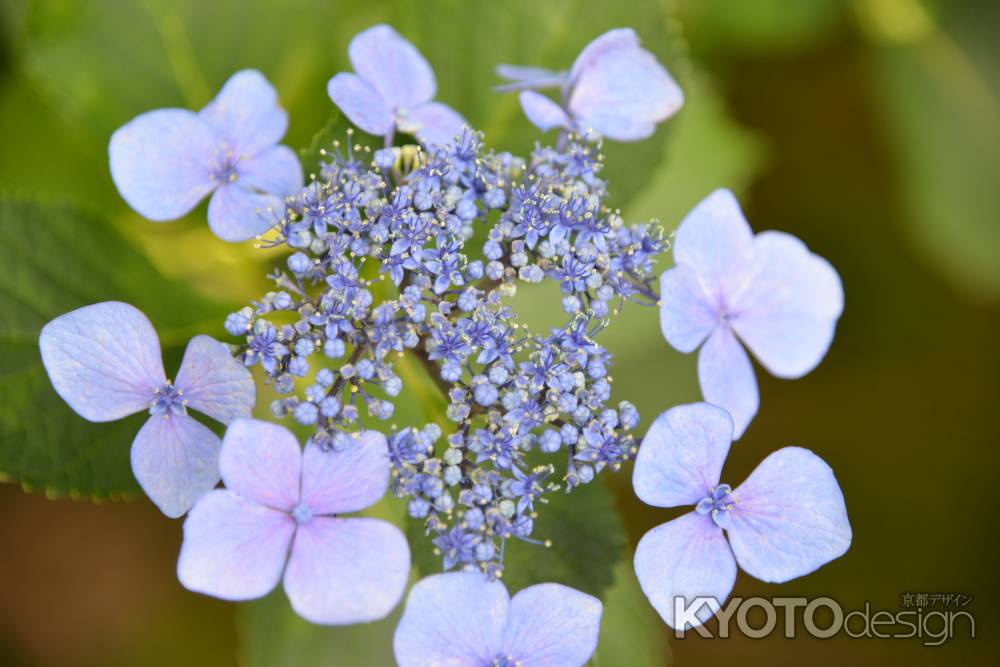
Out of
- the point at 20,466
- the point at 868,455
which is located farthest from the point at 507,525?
the point at 868,455

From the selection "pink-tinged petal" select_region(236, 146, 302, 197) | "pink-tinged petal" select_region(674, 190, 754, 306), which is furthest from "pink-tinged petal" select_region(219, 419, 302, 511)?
"pink-tinged petal" select_region(674, 190, 754, 306)

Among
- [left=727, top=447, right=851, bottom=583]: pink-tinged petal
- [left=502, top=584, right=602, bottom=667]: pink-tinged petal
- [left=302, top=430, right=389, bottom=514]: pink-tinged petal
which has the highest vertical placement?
[left=302, top=430, right=389, bottom=514]: pink-tinged petal

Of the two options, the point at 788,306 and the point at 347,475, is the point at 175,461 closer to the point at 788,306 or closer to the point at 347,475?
the point at 347,475

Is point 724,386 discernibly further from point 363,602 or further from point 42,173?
point 42,173

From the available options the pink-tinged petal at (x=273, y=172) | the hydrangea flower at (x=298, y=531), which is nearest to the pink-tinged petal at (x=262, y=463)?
the hydrangea flower at (x=298, y=531)

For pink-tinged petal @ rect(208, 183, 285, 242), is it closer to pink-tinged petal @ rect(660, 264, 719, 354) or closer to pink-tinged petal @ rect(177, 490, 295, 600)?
pink-tinged petal @ rect(177, 490, 295, 600)

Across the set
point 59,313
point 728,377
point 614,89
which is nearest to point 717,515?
point 728,377

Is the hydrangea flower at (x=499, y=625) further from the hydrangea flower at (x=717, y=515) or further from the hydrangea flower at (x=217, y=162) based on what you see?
the hydrangea flower at (x=217, y=162)
